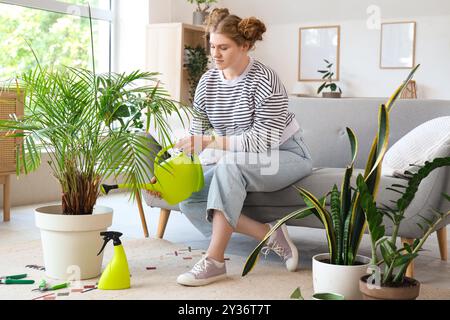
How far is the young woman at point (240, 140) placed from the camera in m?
2.69

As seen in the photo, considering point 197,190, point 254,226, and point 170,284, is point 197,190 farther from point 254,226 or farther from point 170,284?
point 170,284

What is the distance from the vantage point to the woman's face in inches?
113

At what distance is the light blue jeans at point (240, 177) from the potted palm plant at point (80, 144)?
334mm

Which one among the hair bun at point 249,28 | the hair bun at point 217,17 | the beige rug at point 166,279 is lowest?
the beige rug at point 166,279

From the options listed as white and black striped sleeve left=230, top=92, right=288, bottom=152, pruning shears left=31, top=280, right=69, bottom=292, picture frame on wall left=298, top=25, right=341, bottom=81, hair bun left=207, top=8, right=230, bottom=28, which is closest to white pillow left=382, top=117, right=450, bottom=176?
white and black striped sleeve left=230, top=92, right=288, bottom=152

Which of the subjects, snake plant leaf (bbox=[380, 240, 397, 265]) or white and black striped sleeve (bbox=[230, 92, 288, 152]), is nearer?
snake plant leaf (bbox=[380, 240, 397, 265])

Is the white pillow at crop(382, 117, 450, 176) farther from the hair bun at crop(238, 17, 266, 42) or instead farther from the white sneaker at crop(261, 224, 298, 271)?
the hair bun at crop(238, 17, 266, 42)

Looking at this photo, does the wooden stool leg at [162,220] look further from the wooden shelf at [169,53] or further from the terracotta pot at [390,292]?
the wooden shelf at [169,53]

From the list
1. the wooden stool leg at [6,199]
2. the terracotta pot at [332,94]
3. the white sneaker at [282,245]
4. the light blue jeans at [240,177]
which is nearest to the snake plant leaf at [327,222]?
the light blue jeans at [240,177]

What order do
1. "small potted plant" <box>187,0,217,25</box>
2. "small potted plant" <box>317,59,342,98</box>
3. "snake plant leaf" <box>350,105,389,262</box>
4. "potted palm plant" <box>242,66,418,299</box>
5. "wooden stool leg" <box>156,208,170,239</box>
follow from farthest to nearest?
"small potted plant" <box>317,59,342,98</box>
"small potted plant" <box>187,0,217,25</box>
"wooden stool leg" <box>156,208,170,239</box>
"potted palm plant" <box>242,66,418,299</box>
"snake plant leaf" <box>350,105,389,262</box>

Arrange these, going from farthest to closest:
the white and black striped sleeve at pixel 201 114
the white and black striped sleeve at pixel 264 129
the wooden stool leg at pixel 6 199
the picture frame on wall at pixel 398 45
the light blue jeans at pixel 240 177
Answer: the picture frame on wall at pixel 398 45 → the wooden stool leg at pixel 6 199 → the white and black striped sleeve at pixel 201 114 → the white and black striped sleeve at pixel 264 129 → the light blue jeans at pixel 240 177

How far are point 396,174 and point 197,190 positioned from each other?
0.85 meters

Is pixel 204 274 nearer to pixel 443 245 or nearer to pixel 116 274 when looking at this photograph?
pixel 116 274

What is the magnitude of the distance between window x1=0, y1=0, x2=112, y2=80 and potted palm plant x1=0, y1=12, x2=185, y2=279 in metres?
2.37
